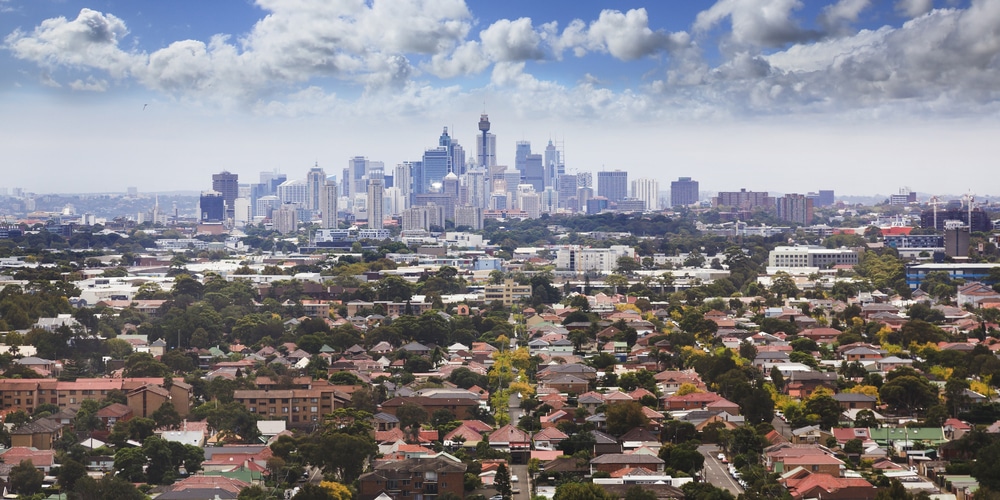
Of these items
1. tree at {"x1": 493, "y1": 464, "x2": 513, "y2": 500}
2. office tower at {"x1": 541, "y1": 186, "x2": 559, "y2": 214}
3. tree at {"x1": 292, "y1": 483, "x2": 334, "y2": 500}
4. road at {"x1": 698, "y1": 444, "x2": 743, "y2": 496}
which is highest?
office tower at {"x1": 541, "y1": 186, "x2": 559, "y2": 214}

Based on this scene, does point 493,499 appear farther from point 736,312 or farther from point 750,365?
point 736,312

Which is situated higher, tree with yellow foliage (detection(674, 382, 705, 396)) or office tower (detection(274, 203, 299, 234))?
office tower (detection(274, 203, 299, 234))

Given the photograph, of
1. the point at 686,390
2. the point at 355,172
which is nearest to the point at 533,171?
the point at 355,172

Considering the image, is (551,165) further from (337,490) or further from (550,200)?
(337,490)

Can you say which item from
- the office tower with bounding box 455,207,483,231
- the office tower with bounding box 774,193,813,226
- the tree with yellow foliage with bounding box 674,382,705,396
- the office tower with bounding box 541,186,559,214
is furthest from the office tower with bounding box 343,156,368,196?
the tree with yellow foliage with bounding box 674,382,705,396

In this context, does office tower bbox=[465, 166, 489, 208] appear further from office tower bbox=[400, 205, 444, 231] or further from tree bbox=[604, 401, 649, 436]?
tree bbox=[604, 401, 649, 436]

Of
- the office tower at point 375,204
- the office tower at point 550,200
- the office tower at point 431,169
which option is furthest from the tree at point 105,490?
the office tower at point 431,169

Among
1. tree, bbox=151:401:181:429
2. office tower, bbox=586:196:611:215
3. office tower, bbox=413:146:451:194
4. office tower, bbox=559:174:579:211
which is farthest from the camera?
office tower, bbox=559:174:579:211
